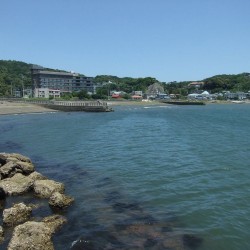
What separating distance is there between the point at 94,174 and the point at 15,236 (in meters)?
12.9

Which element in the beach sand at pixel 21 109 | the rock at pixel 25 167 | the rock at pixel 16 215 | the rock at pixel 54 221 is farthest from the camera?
the beach sand at pixel 21 109

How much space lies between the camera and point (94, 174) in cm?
2539

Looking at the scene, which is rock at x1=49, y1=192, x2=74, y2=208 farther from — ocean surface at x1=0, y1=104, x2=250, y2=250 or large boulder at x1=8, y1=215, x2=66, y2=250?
large boulder at x1=8, y1=215, x2=66, y2=250

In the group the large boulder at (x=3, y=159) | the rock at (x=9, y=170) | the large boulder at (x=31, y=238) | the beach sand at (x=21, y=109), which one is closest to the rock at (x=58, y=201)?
the large boulder at (x=31, y=238)

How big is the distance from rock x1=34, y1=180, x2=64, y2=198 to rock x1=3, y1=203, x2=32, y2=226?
2830 mm

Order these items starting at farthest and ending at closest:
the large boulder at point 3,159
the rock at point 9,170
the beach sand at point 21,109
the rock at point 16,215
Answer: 1. the beach sand at point 21,109
2. the large boulder at point 3,159
3. the rock at point 9,170
4. the rock at point 16,215

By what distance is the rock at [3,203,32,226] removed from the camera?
15523mm

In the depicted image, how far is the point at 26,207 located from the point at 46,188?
3.12 meters

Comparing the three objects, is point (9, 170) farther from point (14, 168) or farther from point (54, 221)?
point (54, 221)

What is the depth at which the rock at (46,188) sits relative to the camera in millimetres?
19469

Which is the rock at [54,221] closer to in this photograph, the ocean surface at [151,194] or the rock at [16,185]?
the ocean surface at [151,194]

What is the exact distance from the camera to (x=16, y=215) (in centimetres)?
1588

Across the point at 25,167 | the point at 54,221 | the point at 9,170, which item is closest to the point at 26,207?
the point at 54,221

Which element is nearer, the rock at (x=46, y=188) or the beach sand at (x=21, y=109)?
the rock at (x=46, y=188)
